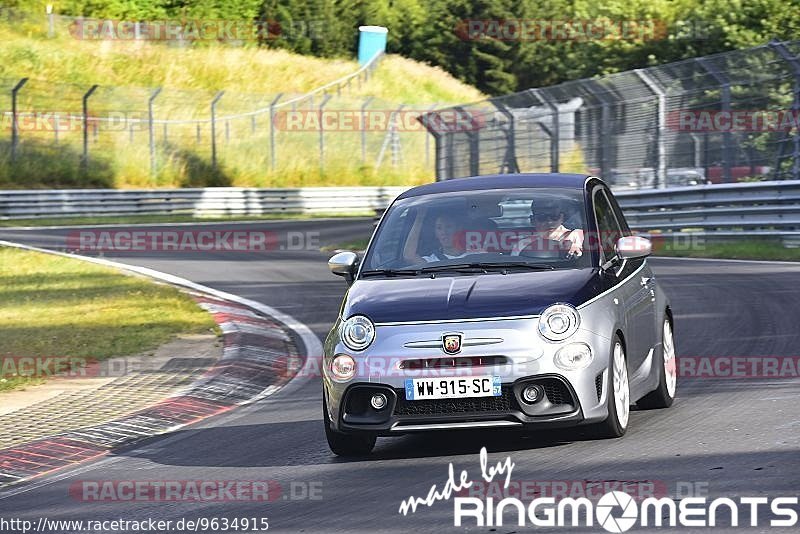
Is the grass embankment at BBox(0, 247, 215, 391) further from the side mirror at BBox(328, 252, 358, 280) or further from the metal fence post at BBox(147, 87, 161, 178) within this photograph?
the metal fence post at BBox(147, 87, 161, 178)

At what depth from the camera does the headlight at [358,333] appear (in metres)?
7.75

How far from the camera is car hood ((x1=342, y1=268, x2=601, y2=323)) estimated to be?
25.2 feet

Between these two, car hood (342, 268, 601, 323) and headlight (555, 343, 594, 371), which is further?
car hood (342, 268, 601, 323)

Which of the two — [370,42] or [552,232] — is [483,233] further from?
[370,42]

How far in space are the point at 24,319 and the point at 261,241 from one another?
590 inches

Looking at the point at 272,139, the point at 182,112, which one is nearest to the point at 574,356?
the point at 272,139

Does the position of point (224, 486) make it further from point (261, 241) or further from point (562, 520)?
point (261, 241)

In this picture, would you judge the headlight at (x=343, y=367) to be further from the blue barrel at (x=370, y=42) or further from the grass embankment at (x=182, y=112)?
the blue barrel at (x=370, y=42)

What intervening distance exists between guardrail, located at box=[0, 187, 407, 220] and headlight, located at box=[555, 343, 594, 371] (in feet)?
96.9

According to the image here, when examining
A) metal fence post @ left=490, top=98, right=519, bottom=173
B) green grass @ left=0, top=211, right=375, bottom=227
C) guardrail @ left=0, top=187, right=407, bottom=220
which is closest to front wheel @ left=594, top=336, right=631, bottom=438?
metal fence post @ left=490, top=98, right=519, bottom=173

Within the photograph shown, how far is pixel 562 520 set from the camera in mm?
6129

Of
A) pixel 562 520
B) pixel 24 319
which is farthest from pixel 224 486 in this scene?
pixel 24 319

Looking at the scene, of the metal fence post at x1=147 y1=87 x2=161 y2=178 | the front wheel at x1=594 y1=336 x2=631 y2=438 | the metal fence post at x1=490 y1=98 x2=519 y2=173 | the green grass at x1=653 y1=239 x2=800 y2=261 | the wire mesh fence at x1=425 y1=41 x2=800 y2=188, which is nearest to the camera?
Result: the front wheel at x1=594 y1=336 x2=631 y2=438

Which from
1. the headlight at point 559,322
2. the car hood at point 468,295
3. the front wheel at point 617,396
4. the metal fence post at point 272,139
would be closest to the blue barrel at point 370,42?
the metal fence post at point 272,139
